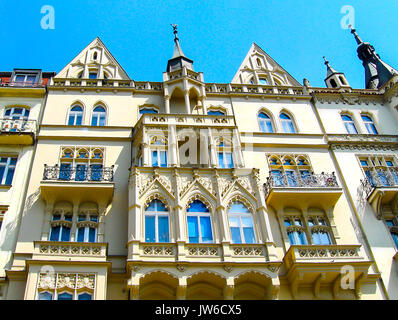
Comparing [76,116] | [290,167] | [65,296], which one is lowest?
[65,296]

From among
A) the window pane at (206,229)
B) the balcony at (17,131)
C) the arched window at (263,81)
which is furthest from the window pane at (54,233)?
the arched window at (263,81)

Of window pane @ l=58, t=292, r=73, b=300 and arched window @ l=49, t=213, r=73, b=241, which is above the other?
arched window @ l=49, t=213, r=73, b=241

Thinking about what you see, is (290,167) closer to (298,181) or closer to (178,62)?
(298,181)

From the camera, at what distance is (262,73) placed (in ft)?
94.3

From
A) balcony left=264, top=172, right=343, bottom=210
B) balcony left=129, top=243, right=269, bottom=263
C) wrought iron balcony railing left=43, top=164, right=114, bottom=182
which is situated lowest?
balcony left=129, top=243, right=269, bottom=263

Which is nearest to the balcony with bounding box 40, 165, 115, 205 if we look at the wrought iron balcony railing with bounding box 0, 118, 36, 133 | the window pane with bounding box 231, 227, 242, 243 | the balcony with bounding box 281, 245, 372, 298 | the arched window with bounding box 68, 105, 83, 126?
the wrought iron balcony railing with bounding box 0, 118, 36, 133

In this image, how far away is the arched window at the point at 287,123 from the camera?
83.8ft

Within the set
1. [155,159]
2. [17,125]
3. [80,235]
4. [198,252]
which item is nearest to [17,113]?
[17,125]

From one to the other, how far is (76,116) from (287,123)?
10.9 metres

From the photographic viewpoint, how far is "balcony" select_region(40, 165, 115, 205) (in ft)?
65.6

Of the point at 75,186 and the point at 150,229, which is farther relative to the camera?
the point at 75,186

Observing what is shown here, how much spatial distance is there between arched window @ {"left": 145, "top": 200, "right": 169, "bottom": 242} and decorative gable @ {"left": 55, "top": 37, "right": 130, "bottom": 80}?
10040mm

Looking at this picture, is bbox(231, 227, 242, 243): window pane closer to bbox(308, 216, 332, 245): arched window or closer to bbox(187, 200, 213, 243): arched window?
bbox(187, 200, 213, 243): arched window

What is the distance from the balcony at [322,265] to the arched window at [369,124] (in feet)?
30.9
